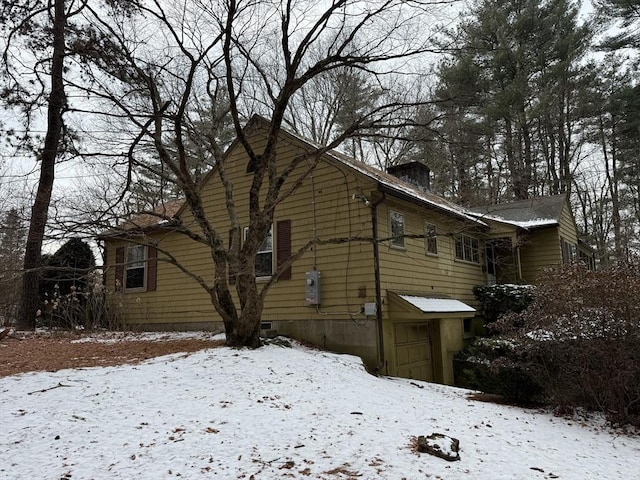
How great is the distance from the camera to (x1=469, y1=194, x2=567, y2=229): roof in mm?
15427

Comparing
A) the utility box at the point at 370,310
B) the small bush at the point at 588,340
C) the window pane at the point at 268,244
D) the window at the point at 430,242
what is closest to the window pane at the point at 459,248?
the window at the point at 430,242

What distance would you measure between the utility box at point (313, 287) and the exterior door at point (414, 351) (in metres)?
1.89

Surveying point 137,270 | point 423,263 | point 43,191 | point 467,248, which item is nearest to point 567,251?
point 467,248

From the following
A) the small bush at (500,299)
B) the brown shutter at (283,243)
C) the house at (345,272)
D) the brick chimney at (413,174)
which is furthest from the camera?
the brick chimney at (413,174)

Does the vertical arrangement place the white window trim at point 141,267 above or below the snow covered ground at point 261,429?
above

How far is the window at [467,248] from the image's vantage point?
45.7 feet

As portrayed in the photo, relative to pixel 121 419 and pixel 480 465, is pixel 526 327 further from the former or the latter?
pixel 121 419

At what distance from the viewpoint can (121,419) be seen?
4883mm

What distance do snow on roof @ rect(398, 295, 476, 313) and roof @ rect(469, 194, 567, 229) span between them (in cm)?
507

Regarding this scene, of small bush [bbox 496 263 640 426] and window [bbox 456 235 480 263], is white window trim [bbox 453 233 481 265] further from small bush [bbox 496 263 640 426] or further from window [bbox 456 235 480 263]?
small bush [bbox 496 263 640 426]

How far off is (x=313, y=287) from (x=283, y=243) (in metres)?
1.52

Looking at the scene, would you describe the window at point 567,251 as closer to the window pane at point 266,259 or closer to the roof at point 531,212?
the roof at point 531,212

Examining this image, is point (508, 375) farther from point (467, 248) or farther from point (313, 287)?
point (467, 248)

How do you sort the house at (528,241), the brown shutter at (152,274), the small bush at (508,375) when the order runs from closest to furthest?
the small bush at (508,375)
the brown shutter at (152,274)
the house at (528,241)
